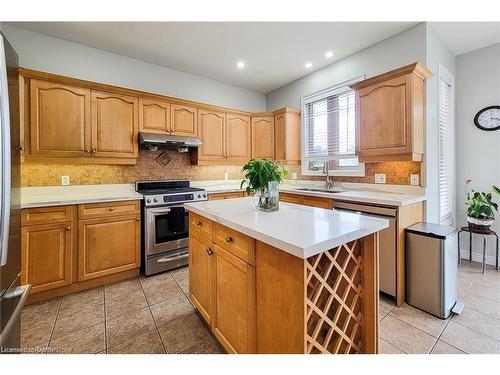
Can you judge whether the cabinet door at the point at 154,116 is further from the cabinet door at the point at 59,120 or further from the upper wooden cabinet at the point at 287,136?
the upper wooden cabinet at the point at 287,136

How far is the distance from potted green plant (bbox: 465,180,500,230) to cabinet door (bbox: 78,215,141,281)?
3919 millimetres

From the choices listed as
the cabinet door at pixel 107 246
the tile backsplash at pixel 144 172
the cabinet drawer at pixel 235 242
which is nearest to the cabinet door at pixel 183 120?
the tile backsplash at pixel 144 172

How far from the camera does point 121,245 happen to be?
256 cm

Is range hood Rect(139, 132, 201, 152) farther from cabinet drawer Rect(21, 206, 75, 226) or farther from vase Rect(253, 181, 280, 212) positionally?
vase Rect(253, 181, 280, 212)

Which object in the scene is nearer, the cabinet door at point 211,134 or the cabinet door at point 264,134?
the cabinet door at point 211,134

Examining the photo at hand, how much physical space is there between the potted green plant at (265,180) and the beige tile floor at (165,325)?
40.9 inches

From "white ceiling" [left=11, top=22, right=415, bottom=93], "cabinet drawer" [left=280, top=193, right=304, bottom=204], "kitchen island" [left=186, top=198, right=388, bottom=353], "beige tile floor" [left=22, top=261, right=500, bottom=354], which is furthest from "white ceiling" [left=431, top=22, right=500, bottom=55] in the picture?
"beige tile floor" [left=22, top=261, right=500, bottom=354]

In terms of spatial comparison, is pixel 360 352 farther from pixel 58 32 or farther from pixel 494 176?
pixel 58 32

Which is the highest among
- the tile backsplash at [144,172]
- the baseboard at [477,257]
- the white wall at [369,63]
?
the white wall at [369,63]

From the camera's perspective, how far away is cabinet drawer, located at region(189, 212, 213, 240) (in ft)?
5.28

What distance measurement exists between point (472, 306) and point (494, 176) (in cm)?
175

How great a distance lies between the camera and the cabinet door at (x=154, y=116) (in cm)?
296

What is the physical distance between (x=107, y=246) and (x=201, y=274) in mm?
1387
